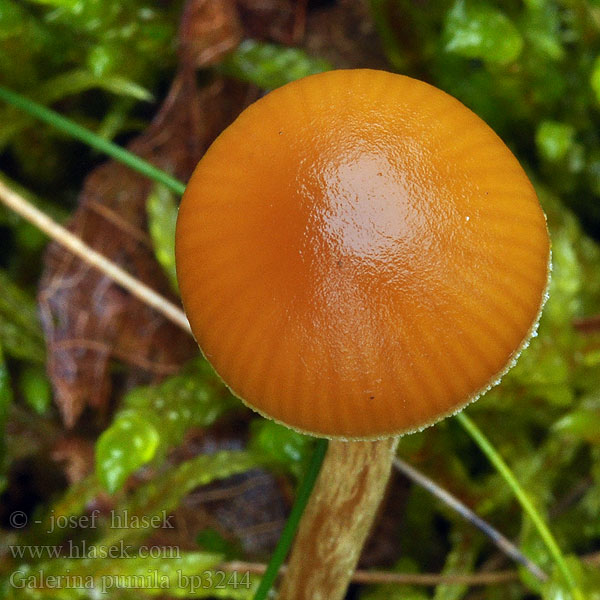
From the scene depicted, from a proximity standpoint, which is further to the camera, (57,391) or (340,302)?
(57,391)

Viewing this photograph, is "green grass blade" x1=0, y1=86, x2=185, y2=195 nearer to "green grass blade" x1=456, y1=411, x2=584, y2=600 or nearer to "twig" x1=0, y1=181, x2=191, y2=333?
"twig" x1=0, y1=181, x2=191, y2=333

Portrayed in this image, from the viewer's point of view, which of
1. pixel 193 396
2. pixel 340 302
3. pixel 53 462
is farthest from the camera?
pixel 53 462

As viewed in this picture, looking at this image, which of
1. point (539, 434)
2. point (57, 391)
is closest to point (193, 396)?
point (57, 391)

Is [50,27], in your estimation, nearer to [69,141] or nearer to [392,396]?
[69,141]

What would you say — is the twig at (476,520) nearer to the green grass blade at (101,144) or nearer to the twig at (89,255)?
the twig at (89,255)

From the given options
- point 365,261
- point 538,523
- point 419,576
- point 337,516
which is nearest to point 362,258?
point 365,261

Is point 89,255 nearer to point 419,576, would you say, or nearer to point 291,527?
point 291,527

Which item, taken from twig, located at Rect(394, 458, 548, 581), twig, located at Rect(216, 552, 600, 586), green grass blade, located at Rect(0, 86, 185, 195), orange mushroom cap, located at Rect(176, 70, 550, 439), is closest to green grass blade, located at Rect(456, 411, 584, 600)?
twig, located at Rect(394, 458, 548, 581)
